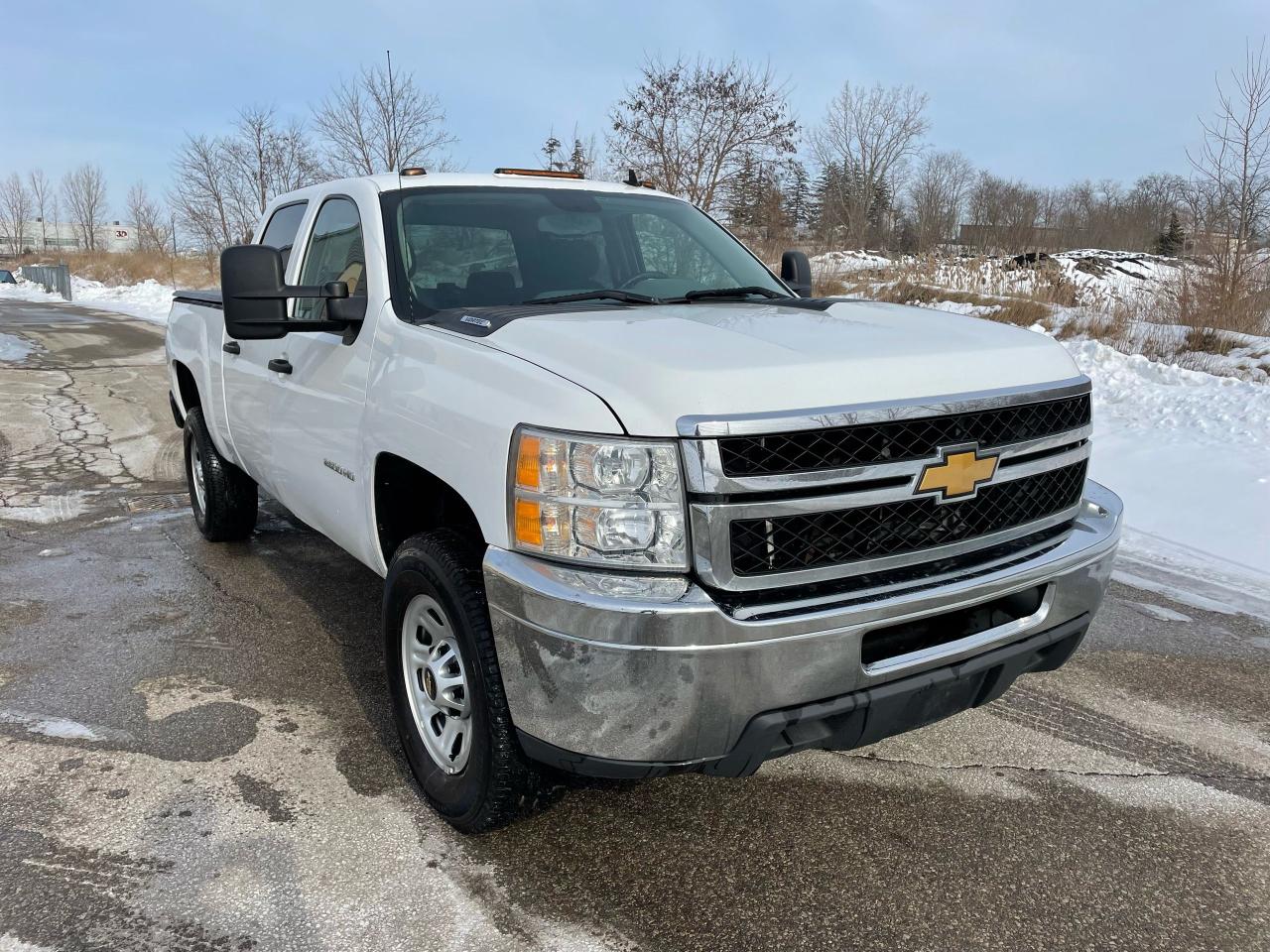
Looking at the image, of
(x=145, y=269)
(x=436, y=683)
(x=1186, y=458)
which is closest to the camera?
(x=436, y=683)

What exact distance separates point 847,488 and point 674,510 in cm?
42

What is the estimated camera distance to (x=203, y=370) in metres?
4.95

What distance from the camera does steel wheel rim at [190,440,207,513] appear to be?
5.34 m

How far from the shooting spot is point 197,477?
5559 mm

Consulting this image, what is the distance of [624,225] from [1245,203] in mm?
11513

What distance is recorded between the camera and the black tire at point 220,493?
519cm

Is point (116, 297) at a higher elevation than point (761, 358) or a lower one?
higher

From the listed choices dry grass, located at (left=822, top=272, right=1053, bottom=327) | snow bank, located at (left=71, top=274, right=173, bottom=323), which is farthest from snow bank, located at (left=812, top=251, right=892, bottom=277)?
snow bank, located at (left=71, top=274, right=173, bottom=323)

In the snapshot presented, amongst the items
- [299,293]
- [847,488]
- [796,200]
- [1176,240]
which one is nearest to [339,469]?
[299,293]

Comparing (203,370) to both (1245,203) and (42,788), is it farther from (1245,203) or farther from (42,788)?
(1245,203)

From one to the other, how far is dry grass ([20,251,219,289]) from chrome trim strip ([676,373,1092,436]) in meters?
35.6

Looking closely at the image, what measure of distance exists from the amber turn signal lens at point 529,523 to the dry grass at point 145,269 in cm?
3532

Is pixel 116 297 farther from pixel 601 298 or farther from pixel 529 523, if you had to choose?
pixel 529 523

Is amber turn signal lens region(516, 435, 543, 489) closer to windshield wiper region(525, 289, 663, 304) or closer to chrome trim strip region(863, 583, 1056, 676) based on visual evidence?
chrome trim strip region(863, 583, 1056, 676)
